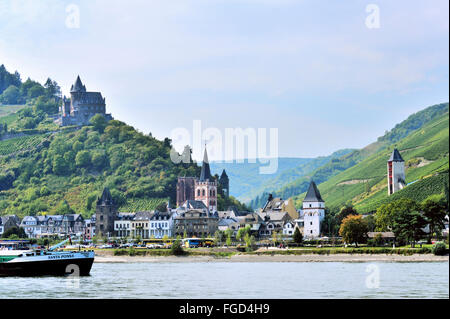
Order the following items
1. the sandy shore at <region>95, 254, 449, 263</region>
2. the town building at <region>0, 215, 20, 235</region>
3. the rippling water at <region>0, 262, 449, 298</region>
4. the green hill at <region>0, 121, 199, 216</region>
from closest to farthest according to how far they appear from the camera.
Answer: the rippling water at <region>0, 262, 449, 298</region> → the sandy shore at <region>95, 254, 449, 263</region> → the town building at <region>0, 215, 20, 235</region> → the green hill at <region>0, 121, 199, 216</region>

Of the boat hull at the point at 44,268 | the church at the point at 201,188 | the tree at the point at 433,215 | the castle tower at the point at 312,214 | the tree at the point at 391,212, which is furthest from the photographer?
the church at the point at 201,188

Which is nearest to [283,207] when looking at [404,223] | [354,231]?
[354,231]

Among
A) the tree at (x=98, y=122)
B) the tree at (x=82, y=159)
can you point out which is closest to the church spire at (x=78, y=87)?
the tree at (x=98, y=122)

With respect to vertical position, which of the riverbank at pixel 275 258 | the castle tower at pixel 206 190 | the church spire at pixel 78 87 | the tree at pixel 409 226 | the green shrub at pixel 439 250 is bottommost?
the riverbank at pixel 275 258

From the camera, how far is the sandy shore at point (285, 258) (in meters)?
60.5

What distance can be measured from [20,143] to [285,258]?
315 ft

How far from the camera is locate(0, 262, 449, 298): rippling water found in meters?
36.6

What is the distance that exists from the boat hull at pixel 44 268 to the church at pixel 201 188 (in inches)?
2655

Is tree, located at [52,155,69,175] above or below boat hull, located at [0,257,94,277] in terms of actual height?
above

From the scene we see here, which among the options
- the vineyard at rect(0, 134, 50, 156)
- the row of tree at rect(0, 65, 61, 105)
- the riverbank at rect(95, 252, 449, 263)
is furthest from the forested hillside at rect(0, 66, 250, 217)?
the riverbank at rect(95, 252, 449, 263)

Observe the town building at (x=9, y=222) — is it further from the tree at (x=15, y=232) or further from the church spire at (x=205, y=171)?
the church spire at (x=205, y=171)

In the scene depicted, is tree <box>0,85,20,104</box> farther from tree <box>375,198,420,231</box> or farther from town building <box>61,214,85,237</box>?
tree <box>375,198,420,231</box>

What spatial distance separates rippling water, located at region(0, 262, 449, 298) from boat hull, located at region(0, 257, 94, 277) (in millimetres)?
1453
